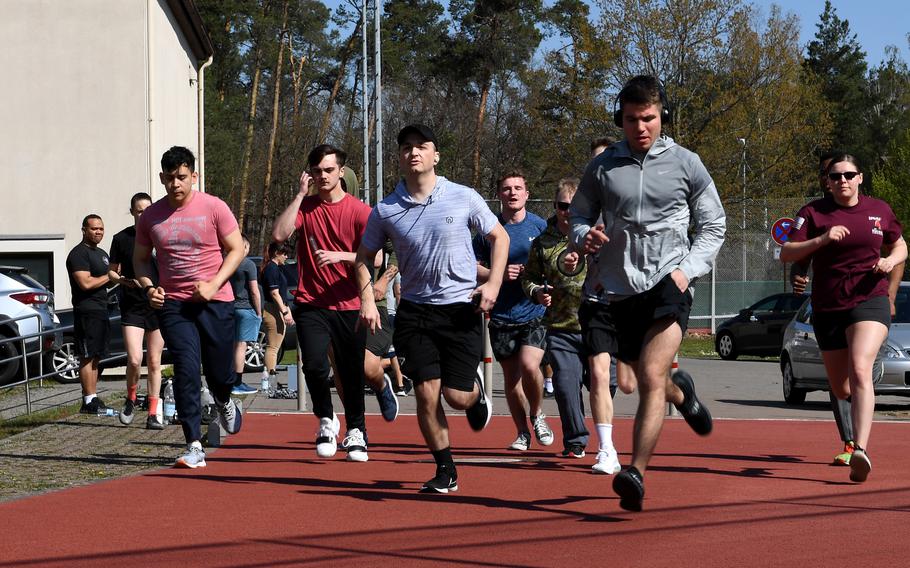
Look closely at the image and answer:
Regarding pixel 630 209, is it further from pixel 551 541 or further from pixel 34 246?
pixel 34 246

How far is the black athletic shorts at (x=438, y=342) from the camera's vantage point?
7.61 meters

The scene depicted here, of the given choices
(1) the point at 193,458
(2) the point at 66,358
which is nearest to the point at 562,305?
(1) the point at 193,458

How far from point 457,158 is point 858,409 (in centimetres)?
4778

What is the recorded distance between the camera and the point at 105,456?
10156 millimetres

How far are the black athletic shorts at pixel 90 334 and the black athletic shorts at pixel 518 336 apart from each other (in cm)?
541

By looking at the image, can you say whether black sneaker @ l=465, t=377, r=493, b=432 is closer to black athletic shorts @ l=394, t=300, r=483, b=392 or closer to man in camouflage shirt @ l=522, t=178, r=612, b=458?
black athletic shorts @ l=394, t=300, r=483, b=392

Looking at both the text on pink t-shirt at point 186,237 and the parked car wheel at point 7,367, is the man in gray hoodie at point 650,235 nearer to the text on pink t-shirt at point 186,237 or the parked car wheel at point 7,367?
the text on pink t-shirt at point 186,237

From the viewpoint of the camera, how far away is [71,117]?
25234 mm

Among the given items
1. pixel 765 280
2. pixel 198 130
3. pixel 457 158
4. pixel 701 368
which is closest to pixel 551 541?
pixel 701 368

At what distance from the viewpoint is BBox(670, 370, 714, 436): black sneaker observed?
783cm

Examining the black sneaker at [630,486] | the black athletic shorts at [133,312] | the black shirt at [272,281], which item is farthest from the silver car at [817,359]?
the black sneaker at [630,486]

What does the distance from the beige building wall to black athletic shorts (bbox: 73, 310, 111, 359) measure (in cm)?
1130

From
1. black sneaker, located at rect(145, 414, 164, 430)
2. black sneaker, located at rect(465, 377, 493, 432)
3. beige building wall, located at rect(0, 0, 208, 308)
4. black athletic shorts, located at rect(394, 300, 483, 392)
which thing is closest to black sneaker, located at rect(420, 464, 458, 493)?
black athletic shorts, located at rect(394, 300, 483, 392)

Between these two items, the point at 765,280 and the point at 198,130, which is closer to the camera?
the point at 198,130
